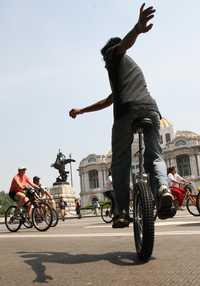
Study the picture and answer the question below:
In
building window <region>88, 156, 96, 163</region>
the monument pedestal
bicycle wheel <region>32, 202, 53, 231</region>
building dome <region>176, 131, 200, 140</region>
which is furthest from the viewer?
building window <region>88, 156, 96, 163</region>

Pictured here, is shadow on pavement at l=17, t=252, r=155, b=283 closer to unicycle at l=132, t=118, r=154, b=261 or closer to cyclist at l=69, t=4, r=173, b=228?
unicycle at l=132, t=118, r=154, b=261

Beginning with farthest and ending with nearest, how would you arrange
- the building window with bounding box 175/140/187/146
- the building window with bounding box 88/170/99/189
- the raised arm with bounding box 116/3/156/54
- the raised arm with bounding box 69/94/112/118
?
the building window with bounding box 88/170/99/189 → the building window with bounding box 175/140/187/146 → the raised arm with bounding box 69/94/112/118 → the raised arm with bounding box 116/3/156/54

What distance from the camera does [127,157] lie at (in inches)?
149

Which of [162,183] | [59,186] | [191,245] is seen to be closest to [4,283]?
[162,183]

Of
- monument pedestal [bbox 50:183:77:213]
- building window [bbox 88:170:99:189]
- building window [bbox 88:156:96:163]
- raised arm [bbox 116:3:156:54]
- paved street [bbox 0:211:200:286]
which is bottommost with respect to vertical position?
paved street [bbox 0:211:200:286]

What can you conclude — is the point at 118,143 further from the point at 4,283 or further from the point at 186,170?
the point at 186,170

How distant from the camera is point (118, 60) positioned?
3.79 m

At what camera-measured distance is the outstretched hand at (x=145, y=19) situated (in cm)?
334

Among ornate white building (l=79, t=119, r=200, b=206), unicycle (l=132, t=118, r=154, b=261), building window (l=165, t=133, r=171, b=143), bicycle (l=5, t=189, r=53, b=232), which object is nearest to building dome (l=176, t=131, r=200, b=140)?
ornate white building (l=79, t=119, r=200, b=206)

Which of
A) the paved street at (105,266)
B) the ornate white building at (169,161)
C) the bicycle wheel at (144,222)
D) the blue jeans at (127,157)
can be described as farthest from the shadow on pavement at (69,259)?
the ornate white building at (169,161)

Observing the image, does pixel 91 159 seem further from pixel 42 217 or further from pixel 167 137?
pixel 42 217

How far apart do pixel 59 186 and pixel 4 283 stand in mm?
39926

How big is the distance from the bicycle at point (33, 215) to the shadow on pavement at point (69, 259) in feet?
17.2

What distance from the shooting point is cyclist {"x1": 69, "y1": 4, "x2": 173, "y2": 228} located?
3660 mm
